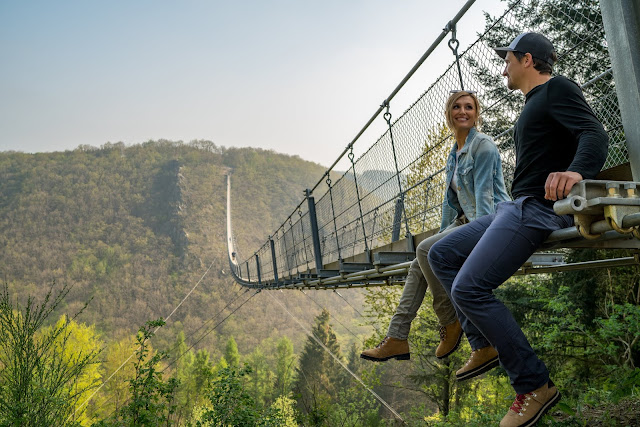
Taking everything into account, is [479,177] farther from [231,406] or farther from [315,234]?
[231,406]

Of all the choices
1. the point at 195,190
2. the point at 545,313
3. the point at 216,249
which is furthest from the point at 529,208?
the point at 195,190

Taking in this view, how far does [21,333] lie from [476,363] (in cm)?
374

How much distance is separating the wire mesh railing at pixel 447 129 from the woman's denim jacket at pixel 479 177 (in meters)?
0.20

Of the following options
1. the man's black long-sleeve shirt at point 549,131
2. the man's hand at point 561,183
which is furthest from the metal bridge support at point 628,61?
the man's hand at point 561,183

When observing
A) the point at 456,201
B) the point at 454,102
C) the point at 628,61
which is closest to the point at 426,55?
the point at 454,102

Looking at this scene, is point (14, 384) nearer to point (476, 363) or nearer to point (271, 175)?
point (476, 363)

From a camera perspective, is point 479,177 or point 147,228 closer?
point 479,177

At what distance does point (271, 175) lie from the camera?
250ft

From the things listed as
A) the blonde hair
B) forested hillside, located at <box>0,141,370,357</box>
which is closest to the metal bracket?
the blonde hair

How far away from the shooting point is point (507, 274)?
135 centimetres

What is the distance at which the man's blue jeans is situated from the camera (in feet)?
4.31

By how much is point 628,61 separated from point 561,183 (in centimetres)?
32

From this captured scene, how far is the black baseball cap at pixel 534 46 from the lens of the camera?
139 cm

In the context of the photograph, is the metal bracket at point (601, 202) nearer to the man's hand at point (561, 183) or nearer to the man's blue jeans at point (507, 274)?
the man's hand at point (561, 183)
